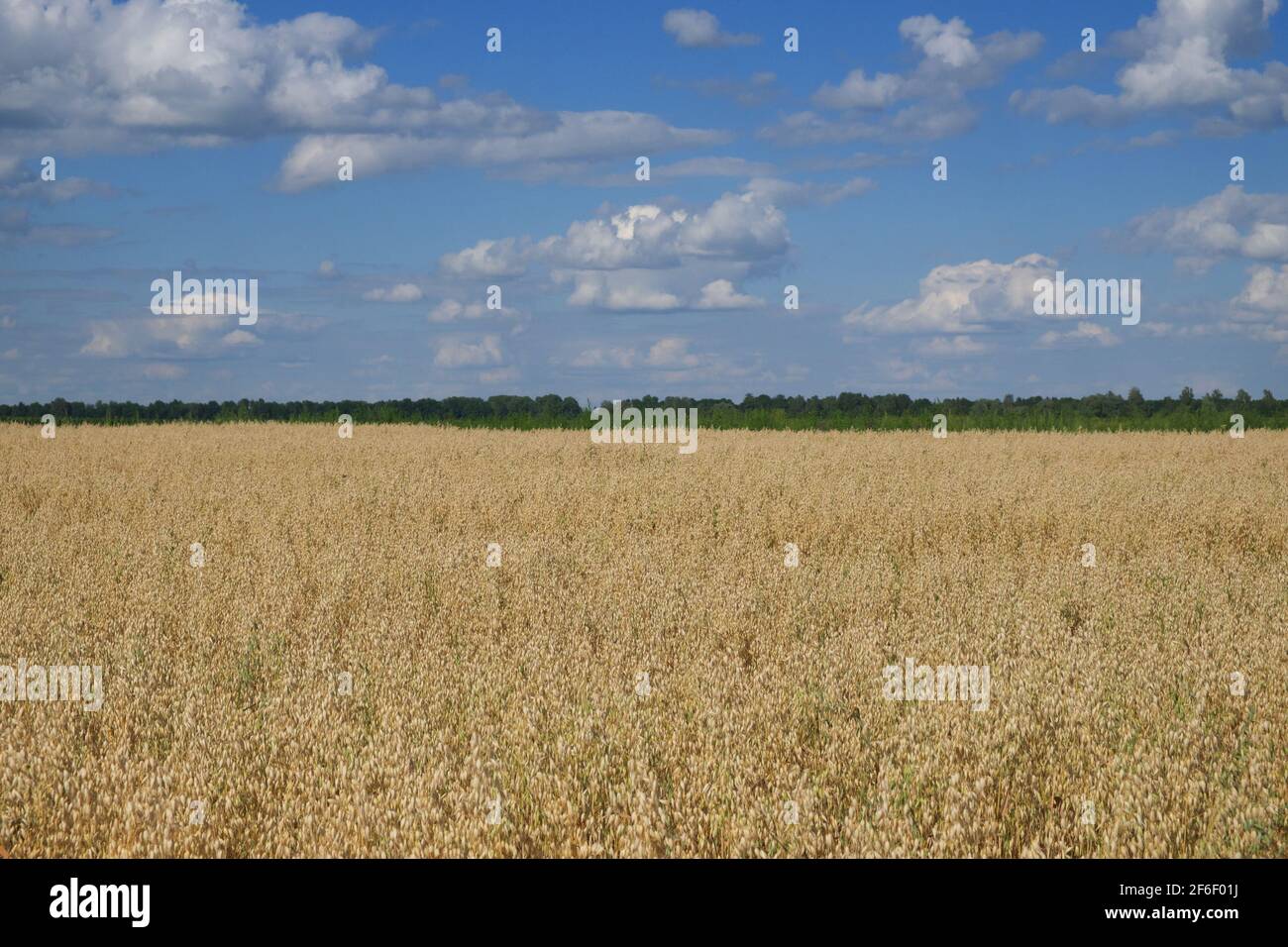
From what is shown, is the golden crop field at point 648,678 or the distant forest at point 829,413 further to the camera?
the distant forest at point 829,413

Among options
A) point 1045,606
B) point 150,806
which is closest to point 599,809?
point 150,806

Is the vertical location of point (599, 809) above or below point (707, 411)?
below

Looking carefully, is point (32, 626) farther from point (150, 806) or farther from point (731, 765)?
point (731, 765)

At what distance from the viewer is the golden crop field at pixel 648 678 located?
3695 millimetres

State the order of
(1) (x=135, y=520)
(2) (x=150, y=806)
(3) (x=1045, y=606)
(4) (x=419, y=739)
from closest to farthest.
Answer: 1. (2) (x=150, y=806)
2. (4) (x=419, y=739)
3. (3) (x=1045, y=606)
4. (1) (x=135, y=520)

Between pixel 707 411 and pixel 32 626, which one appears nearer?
pixel 32 626

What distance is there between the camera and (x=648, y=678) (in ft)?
17.9

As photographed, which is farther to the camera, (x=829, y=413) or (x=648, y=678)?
(x=829, y=413)

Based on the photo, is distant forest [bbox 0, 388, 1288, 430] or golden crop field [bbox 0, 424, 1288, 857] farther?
distant forest [bbox 0, 388, 1288, 430]

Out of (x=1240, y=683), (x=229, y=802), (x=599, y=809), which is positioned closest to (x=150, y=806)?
(x=229, y=802)

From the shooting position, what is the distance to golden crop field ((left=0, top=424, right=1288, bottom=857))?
370cm

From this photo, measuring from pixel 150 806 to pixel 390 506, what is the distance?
9900 mm
